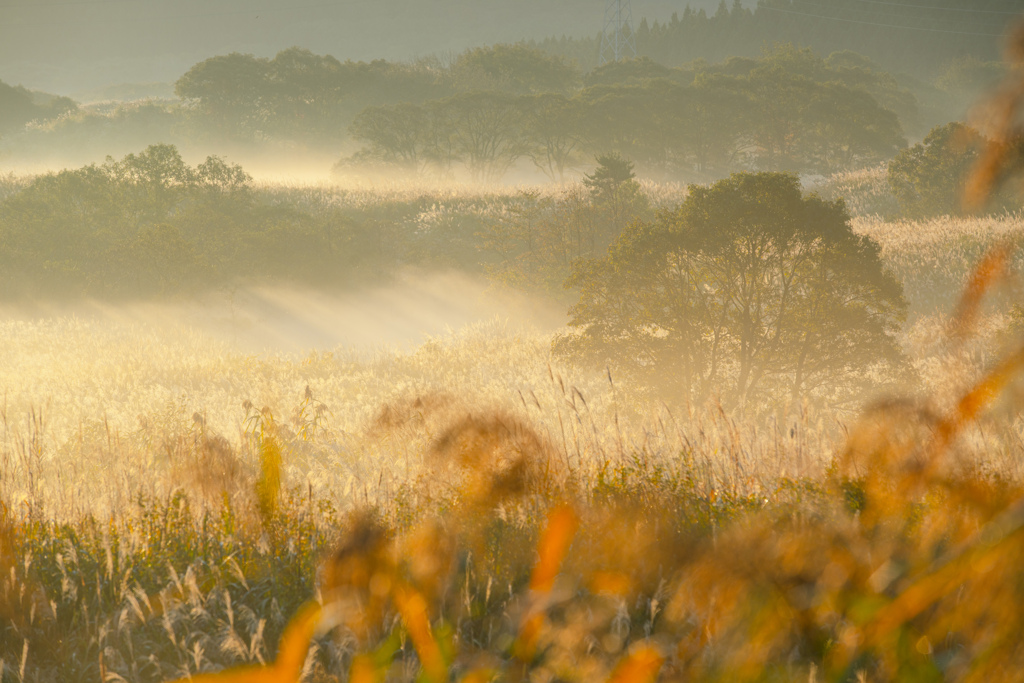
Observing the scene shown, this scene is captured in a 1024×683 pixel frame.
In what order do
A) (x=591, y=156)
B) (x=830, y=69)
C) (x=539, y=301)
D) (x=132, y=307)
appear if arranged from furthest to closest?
(x=830, y=69) → (x=591, y=156) → (x=132, y=307) → (x=539, y=301)

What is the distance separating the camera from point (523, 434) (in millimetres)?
5082

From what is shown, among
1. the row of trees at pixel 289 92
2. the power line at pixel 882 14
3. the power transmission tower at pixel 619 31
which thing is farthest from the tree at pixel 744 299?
the power line at pixel 882 14

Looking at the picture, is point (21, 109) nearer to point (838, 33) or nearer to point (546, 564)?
point (546, 564)

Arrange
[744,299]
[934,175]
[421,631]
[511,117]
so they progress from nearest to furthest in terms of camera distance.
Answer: [421,631] < [744,299] < [934,175] < [511,117]

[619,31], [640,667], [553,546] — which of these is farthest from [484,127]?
[619,31]

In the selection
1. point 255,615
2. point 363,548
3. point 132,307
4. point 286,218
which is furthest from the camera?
point 286,218

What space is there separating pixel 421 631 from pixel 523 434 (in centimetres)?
242

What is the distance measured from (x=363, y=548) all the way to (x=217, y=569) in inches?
29.1

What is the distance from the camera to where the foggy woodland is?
9.08 feet

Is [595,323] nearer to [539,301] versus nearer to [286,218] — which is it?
[539,301]

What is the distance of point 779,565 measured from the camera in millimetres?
3078

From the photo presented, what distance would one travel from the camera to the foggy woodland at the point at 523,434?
2768 millimetres

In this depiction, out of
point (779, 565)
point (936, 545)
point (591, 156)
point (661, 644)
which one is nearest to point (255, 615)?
point (661, 644)

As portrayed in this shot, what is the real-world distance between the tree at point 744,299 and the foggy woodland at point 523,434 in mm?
61
